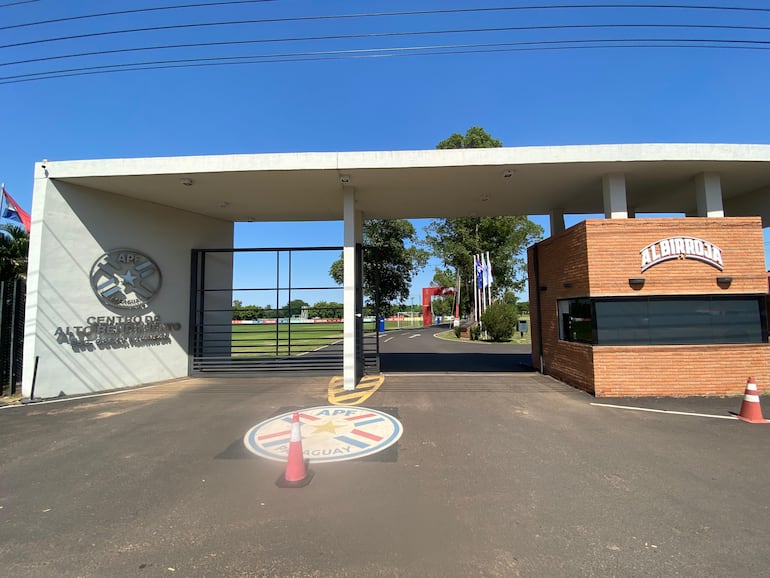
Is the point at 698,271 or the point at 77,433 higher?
the point at 698,271

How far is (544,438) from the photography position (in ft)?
18.1

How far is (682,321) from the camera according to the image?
8047 mm

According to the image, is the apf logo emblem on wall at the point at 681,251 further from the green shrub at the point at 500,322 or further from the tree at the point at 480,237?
the tree at the point at 480,237

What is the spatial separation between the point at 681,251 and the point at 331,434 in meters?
8.41

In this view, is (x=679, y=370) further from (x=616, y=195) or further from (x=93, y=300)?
(x=93, y=300)

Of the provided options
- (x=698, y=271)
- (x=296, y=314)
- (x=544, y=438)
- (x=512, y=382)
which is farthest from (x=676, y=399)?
(x=296, y=314)

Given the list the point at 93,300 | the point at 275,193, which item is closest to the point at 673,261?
the point at 275,193

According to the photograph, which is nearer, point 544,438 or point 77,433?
point 544,438

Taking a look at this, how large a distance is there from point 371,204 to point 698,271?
815cm

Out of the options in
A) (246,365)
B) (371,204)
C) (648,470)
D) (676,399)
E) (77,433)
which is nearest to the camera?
(648,470)

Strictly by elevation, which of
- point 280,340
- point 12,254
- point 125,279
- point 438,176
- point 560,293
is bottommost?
point 280,340

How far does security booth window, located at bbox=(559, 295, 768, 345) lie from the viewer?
8.05 meters

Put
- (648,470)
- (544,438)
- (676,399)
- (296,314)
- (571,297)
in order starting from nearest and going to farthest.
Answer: (648,470)
(544,438)
(676,399)
(571,297)
(296,314)

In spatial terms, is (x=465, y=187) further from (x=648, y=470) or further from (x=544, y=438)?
(x=648, y=470)
